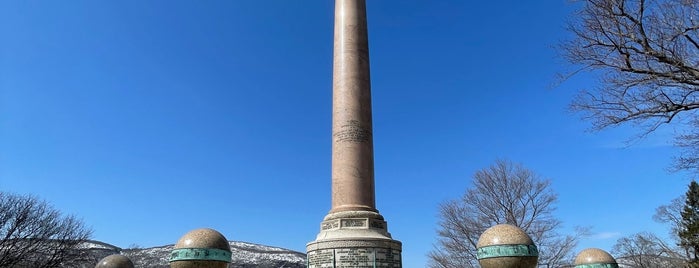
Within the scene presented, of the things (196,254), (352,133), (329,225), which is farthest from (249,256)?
(196,254)

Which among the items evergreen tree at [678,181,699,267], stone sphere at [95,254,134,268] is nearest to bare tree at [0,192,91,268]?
stone sphere at [95,254,134,268]

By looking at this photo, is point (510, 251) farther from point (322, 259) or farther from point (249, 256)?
point (249, 256)

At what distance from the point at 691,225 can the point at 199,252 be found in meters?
45.4

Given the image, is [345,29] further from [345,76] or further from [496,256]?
[496,256]

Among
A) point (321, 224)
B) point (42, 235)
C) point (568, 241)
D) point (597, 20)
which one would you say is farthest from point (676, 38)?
point (42, 235)

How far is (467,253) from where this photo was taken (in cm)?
3450

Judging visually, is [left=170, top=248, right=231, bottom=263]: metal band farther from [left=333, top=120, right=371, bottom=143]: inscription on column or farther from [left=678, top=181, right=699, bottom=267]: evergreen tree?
[left=678, top=181, right=699, bottom=267]: evergreen tree

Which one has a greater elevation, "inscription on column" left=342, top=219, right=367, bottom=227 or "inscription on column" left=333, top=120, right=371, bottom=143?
"inscription on column" left=333, top=120, right=371, bottom=143

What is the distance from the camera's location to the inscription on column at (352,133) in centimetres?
1491

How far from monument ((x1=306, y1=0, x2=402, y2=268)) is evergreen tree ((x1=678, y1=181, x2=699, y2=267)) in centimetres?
3496

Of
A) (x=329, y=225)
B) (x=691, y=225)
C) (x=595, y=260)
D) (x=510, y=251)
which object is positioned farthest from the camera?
(x=691, y=225)

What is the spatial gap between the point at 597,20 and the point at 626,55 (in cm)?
119

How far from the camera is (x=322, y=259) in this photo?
13453 mm

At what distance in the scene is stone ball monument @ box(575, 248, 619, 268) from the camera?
1112cm
